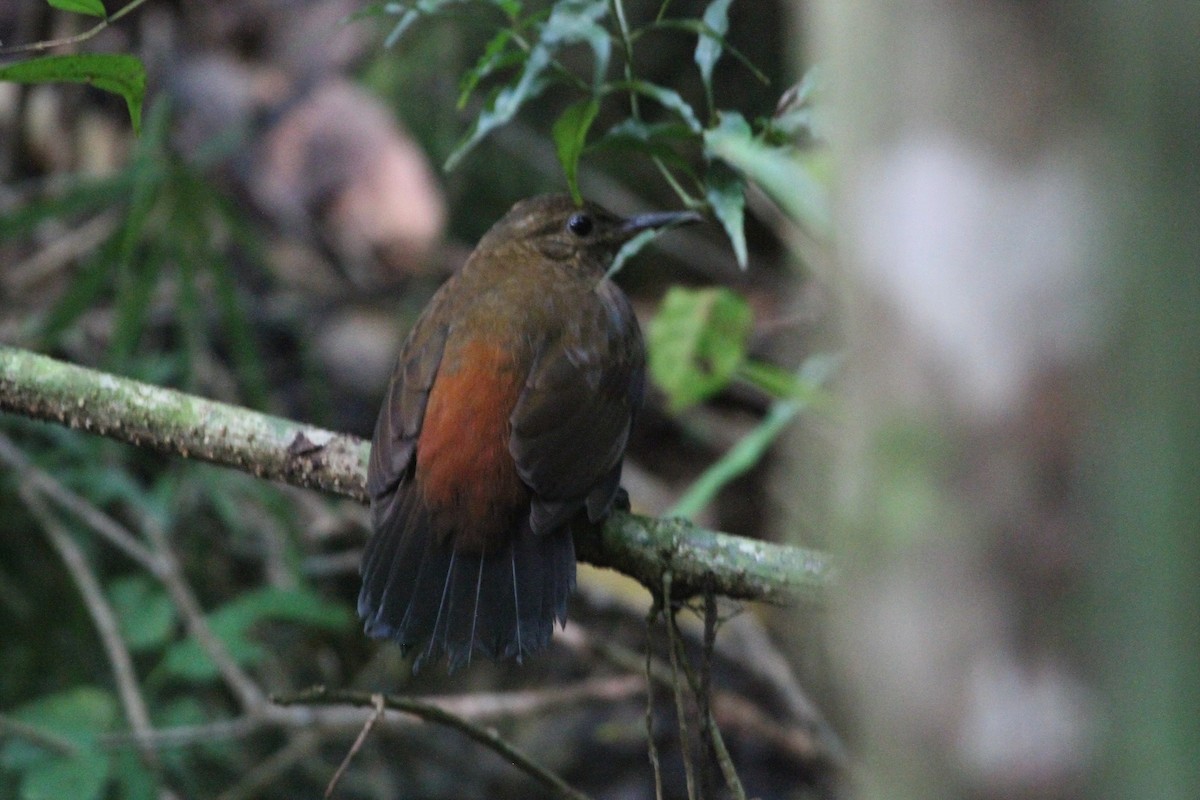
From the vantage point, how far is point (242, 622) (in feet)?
13.7

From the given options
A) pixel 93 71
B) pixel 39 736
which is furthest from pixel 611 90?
pixel 39 736

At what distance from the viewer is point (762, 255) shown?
7.21 meters

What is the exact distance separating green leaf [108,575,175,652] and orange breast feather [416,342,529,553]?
76.4 inches

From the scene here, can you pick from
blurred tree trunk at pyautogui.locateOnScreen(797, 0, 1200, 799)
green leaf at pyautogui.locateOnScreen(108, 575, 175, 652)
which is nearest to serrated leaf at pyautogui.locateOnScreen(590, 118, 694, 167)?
blurred tree trunk at pyautogui.locateOnScreen(797, 0, 1200, 799)

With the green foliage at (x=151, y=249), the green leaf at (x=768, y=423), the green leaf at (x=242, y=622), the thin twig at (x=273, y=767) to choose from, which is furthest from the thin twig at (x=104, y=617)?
the green leaf at (x=768, y=423)

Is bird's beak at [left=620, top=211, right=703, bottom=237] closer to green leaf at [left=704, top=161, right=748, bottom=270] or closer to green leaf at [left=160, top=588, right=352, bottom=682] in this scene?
green leaf at [left=704, top=161, right=748, bottom=270]

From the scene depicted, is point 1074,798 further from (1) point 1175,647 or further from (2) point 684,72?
(2) point 684,72

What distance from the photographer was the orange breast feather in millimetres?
2824

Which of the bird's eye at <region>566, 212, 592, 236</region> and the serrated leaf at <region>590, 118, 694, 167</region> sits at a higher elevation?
the serrated leaf at <region>590, 118, 694, 167</region>

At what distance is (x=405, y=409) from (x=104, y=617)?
1.97 meters

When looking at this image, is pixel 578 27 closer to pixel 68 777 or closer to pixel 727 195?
pixel 727 195

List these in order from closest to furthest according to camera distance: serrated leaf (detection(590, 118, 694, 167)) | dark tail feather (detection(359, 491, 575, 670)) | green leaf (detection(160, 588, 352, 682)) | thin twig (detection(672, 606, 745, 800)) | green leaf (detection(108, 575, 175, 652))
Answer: thin twig (detection(672, 606, 745, 800))
serrated leaf (detection(590, 118, 694, 167))
dark tail feather (detection(359, 491, 575, 670))
green leaf (detection(160, 588, 352, 682))
green leaf (detection(108, 575, 175, 652))

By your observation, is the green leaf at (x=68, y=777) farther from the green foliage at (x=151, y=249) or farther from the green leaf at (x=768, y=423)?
the green leaf at (x=768, y=423)

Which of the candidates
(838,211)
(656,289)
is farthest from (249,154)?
(838,211)
